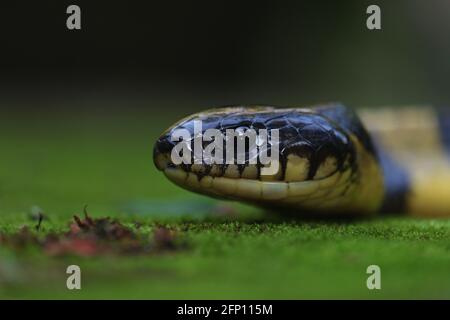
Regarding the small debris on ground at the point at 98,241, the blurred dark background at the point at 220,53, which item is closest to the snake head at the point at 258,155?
the small debris on ground at the point at 98,241

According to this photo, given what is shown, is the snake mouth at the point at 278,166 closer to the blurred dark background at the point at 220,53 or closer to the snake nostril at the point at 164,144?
the snake nostril at the point at 164,144

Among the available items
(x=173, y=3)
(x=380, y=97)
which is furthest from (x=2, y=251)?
(x=173, y=3)

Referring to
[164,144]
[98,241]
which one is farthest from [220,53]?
[98,241]

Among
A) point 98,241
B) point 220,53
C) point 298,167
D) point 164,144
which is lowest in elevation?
point 98,241

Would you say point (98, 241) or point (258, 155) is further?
point (258, 155)

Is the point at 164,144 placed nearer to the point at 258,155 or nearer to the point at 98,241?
the point at 258,155

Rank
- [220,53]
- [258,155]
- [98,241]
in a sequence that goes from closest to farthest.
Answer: [98,241] → [258,155] → [220,53]
